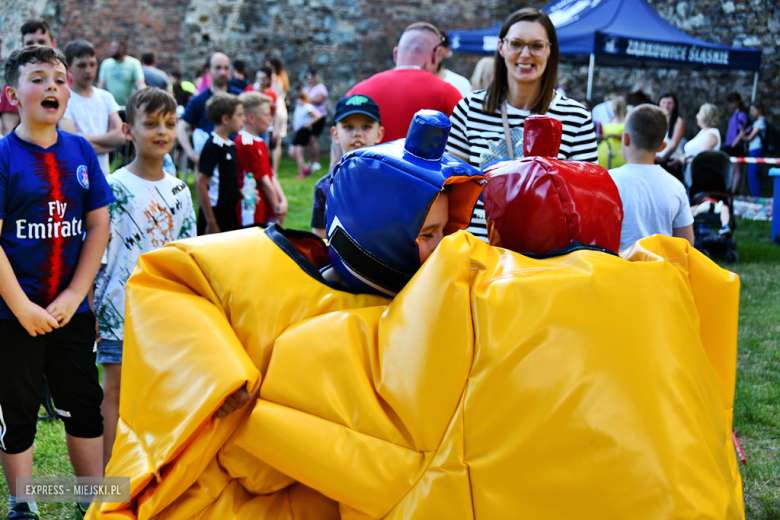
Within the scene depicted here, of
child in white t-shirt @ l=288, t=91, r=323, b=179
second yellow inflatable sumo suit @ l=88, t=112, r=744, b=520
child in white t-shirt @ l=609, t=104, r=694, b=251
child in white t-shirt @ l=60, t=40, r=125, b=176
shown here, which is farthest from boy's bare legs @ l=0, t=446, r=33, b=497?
child in white t-shirt @ l=288, t=91, r=323, b=179

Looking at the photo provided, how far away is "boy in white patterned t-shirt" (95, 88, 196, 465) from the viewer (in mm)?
2832

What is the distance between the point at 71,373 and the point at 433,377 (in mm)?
1655

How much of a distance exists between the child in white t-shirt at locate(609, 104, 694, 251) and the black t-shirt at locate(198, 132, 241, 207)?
2176 millimetres

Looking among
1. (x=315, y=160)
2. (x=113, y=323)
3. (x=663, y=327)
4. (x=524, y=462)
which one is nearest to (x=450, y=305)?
(x=524, y=462)

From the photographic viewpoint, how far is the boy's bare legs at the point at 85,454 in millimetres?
2535

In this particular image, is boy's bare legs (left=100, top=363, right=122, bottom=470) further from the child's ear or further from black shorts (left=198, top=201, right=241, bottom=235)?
black shorts (left=198, top=201, right=241, bottom=235)

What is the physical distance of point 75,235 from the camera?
2533 millimetres

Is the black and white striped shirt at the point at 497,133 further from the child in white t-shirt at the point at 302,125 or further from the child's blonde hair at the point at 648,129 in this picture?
the child in white t-shirt at the point at 302,125

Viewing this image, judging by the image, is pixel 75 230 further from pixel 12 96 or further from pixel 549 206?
pixel 549 206

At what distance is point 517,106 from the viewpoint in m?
2.91

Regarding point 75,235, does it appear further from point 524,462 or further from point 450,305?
point 524,462

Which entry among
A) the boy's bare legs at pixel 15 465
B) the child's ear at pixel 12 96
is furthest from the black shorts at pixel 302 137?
the boy's bare legs at pixel 15 465

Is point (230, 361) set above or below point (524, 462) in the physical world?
above

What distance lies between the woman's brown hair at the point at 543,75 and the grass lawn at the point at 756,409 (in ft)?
5.76
